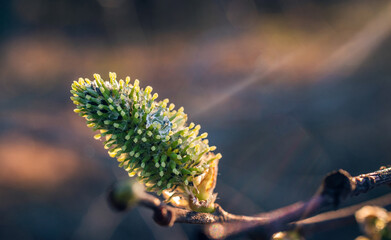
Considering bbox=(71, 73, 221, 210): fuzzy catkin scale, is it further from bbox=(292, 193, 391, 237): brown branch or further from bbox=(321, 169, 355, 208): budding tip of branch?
bbox=(292, 193, 391, 237): brown branch

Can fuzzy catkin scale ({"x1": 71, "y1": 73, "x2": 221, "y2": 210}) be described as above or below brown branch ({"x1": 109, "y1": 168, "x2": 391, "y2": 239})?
above

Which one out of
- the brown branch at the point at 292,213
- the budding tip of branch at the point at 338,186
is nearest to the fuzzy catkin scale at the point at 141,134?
the brown branch at the point at 292,213

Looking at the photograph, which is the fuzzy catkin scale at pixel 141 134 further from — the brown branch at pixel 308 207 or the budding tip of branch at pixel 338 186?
the budding tip of branch at pixel 338 186

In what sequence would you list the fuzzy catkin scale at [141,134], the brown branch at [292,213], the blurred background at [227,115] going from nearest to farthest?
the brown branch at [292,213] < the fuzzy catkin scale at [141,134] < the blurred background at [227,115]

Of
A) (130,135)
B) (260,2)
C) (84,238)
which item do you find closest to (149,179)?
(130,135)

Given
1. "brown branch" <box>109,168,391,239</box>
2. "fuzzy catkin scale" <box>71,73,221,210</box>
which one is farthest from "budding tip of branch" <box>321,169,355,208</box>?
"fuzzy catkin scale" <box>71,73,221,210</box>

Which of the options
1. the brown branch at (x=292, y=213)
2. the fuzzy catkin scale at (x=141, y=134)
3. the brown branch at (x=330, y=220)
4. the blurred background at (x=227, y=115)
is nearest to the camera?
the brown branch at (x=292, y=213)

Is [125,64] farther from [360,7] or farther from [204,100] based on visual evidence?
[360,7]

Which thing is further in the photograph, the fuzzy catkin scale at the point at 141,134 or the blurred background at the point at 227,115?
the blurred background at the point at 227,115
